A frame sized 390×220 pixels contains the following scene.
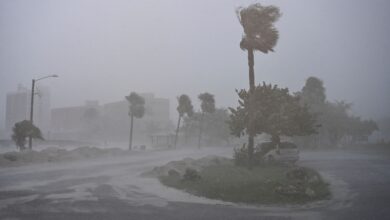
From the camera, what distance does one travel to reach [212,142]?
309 feet

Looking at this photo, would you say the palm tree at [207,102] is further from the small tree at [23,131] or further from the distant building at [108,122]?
the small tree at [23,131]

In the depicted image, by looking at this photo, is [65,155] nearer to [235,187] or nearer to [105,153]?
[105,153]

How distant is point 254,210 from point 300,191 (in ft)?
9.51

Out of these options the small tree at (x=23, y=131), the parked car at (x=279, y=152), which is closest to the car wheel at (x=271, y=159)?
the parked car at (x=279, y=152)

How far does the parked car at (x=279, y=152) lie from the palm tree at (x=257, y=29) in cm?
244

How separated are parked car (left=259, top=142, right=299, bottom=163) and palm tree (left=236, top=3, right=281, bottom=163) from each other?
2.44 meters

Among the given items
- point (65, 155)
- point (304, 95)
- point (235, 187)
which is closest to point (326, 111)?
point (304, 95)

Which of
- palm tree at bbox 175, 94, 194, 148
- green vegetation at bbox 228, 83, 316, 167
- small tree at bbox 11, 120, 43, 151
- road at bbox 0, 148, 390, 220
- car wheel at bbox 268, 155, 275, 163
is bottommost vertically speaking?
road at bbox 0, 148, 390, 220

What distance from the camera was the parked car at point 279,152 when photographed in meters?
27.2

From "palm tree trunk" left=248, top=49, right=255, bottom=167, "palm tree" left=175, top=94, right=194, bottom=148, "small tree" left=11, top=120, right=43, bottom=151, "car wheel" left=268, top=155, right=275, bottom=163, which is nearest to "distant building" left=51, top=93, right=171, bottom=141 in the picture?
"palm tree" left=175, top=94, right=194, bottom=148

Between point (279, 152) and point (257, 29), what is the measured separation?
9.47 metres

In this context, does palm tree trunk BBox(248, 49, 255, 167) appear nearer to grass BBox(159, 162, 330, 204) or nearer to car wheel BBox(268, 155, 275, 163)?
car wheel BBox(268, 155, 275, 163)

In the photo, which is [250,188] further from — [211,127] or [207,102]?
[211,127]

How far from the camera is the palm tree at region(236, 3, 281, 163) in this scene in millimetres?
25047
